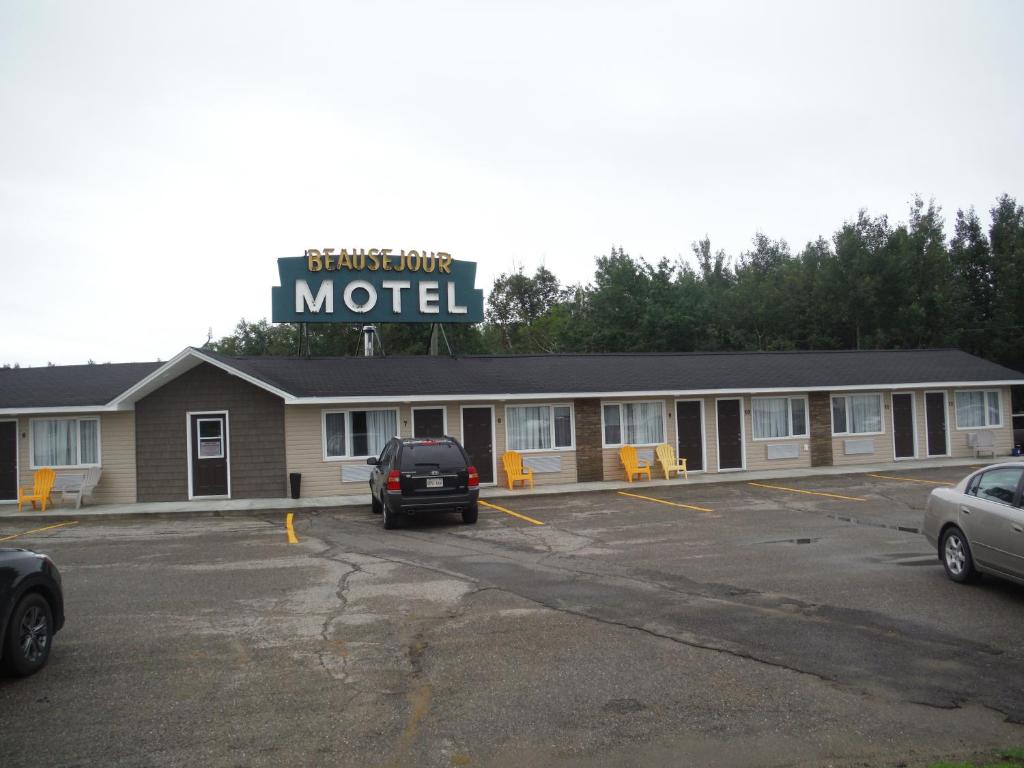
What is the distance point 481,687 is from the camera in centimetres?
582

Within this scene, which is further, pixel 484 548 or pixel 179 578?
pixel 484 548

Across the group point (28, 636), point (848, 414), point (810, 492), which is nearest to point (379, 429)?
point (810, 492)

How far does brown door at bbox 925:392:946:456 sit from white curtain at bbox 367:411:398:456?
57.1 feet

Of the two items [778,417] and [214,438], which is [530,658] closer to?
[214,438]

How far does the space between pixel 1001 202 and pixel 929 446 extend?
26.4 meters

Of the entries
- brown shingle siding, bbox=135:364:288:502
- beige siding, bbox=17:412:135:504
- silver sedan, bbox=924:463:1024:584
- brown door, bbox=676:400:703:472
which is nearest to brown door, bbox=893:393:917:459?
brown door, bbox=676:400:703:472

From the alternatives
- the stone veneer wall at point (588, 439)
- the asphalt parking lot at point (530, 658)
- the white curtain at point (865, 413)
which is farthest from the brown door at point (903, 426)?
the asphalt parking lot at point (530, 658)

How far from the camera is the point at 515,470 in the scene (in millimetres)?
21219

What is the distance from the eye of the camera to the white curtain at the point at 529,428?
71.4 feet

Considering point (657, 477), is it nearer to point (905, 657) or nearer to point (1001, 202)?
point (905, 657)

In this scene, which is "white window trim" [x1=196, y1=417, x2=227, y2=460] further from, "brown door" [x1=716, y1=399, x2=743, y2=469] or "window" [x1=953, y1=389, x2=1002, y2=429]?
"window" [x1=953, y1=389, x2=1002, y2=429]

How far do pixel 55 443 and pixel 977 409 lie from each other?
2827cm

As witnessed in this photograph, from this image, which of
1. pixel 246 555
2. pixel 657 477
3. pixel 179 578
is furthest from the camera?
pixel 657 477

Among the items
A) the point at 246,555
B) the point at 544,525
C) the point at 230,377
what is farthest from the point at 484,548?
the point at 230,377
